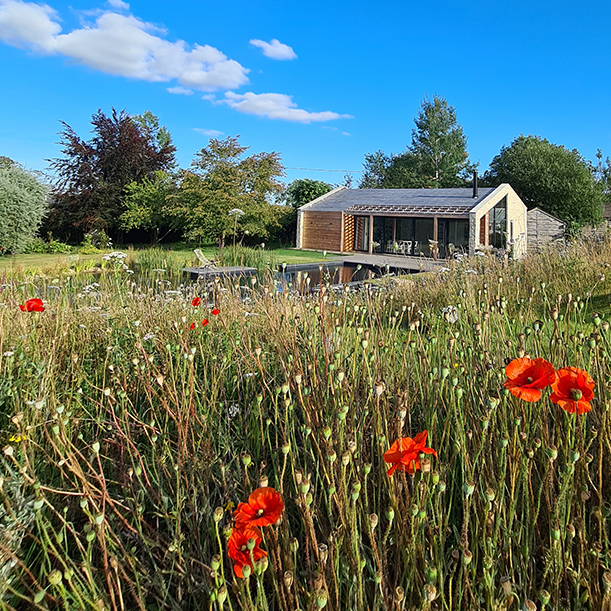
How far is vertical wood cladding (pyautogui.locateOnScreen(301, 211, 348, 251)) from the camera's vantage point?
25.8m

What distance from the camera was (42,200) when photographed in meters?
19.8

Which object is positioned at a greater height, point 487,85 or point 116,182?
point 487,85

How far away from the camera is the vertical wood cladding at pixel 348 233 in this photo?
25.9m

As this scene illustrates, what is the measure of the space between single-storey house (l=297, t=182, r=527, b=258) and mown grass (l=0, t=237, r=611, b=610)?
20565mm

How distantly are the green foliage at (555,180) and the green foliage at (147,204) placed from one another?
89.0 feet

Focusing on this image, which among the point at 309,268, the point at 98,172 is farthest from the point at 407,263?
the point at 98,172

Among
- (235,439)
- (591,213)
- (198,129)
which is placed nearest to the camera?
(235,439)

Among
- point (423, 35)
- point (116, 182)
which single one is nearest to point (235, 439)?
point (116, 182)

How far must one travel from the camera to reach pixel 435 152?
42219mm

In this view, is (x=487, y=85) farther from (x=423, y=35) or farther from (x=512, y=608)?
(x=512, y=608)

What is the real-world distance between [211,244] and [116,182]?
5.70 m

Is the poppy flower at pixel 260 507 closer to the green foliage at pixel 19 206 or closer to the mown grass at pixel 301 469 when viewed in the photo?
the mown grass at pixel 301 469

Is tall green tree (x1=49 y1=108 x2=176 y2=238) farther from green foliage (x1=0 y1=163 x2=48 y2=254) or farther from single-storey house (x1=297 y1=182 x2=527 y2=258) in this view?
single-storey house (x1=297 y1=182 x2=527 y2=258)

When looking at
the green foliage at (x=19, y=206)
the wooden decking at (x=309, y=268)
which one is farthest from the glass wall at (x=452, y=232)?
the green foliage at (x=19, y=206)
